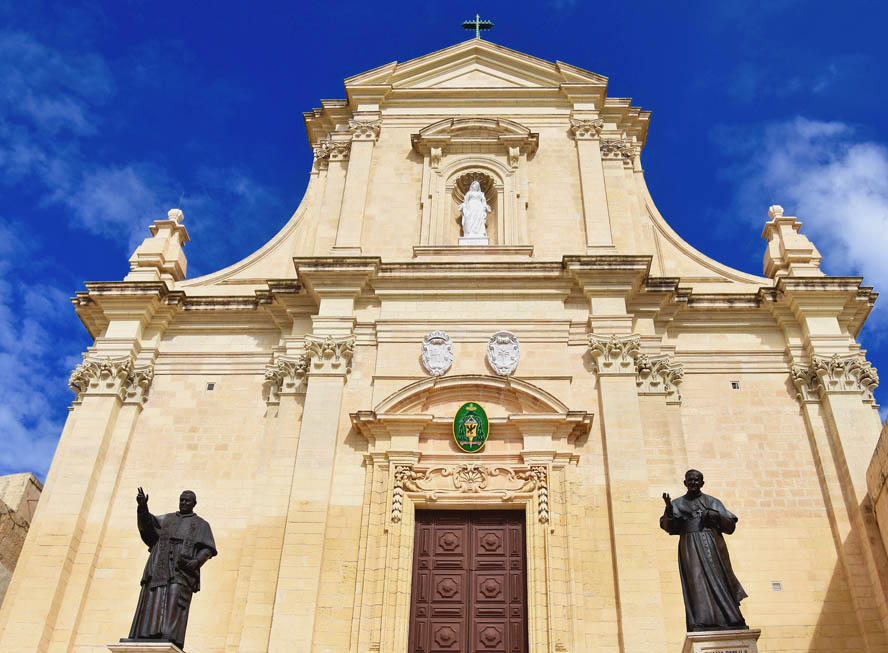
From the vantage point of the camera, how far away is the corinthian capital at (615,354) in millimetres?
15312

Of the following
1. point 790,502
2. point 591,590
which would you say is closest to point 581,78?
point 790,502

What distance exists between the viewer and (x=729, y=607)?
32.7 feet

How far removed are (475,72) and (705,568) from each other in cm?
1420

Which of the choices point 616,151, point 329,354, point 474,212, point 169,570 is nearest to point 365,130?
point 474,212

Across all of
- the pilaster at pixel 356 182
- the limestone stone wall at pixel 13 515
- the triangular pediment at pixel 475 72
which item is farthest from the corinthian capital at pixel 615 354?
the limestone stone wall at pixel 13 515

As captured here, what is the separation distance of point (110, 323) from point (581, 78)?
11.6 m

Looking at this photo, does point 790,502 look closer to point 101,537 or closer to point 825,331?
point 825,331

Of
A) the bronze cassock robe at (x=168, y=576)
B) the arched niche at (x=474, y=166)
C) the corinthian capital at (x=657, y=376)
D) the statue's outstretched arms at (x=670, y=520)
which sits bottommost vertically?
the bronze cassock robe at (x=168, y=576)

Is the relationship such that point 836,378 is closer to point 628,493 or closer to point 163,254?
point 628,493

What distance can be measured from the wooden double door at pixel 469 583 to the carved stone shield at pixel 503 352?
2.58m

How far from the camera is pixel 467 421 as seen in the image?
14.7 meters

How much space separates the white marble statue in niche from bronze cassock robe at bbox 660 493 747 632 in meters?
8.57

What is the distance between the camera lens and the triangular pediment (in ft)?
66.3

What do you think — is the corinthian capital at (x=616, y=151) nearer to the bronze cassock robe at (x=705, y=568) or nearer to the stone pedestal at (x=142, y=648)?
the bronze cassock robe at (x=705, y=568)
